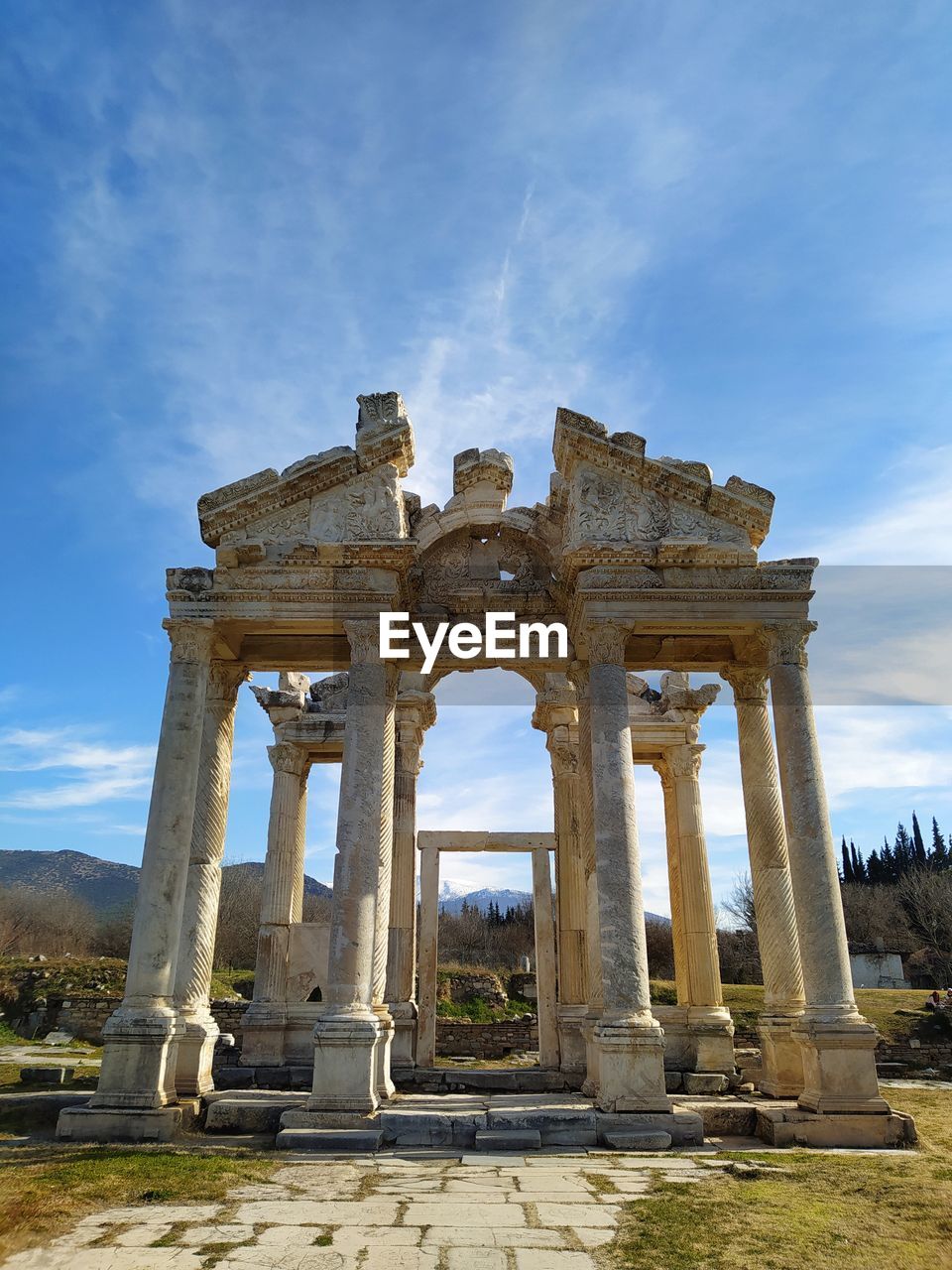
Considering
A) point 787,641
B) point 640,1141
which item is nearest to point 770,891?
point 787,641

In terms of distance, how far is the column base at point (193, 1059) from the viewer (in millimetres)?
12625

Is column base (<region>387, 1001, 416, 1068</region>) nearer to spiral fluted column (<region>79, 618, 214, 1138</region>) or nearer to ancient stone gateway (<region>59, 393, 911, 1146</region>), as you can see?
ancient stone gateway (<region>59, 393, 911, 1146</region>)

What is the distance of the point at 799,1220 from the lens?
717 cm

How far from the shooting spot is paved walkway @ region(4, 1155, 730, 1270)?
615 cm

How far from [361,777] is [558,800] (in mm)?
6355

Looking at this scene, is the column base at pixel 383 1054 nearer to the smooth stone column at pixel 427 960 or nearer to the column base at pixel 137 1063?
the column base at pixel 137 1063

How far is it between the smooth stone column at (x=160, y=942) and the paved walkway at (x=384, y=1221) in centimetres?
297

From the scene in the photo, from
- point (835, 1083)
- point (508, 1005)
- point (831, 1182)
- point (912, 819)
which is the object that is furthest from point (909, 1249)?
point (912, 819)

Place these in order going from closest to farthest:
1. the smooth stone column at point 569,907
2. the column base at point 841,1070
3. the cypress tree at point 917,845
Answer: the column base at point 841,1070 < the smooth stone column at point 569,907 < the cypress tree at point 917,845

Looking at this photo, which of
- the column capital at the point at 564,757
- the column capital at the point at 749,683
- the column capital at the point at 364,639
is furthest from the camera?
the column capital at the point at 564,757

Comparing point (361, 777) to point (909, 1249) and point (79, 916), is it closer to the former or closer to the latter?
point (909, 1249)

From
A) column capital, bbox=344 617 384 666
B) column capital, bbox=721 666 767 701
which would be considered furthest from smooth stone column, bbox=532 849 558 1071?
column capital, bbox=344 617 384 666

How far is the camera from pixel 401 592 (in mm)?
14922

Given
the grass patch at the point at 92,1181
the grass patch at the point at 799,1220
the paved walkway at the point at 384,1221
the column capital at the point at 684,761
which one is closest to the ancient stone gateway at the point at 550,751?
the grass patch at the point at 92,1181
